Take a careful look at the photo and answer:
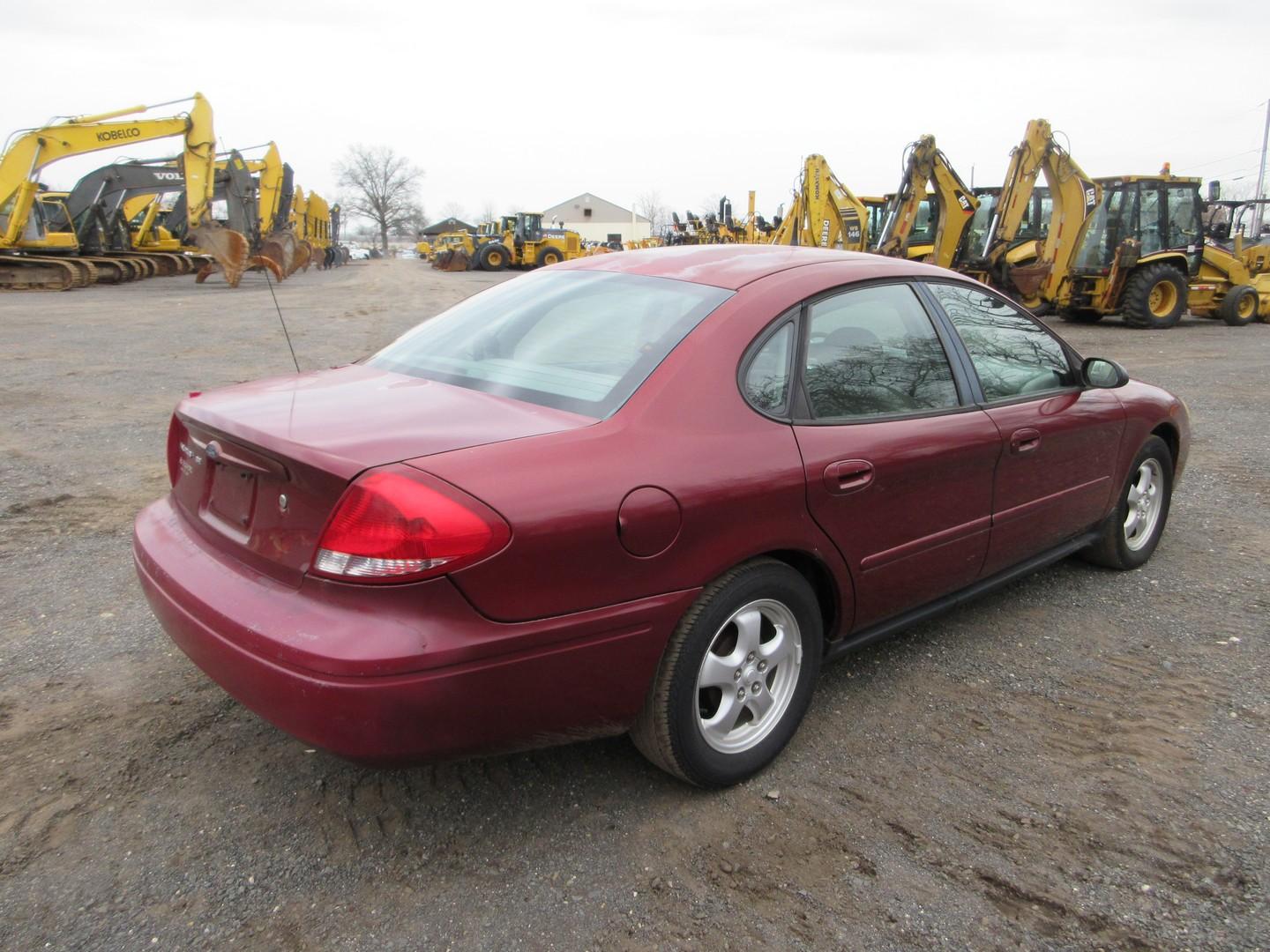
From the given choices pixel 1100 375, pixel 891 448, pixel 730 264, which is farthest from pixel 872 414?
pixel 1100 375

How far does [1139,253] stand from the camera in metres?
15.4

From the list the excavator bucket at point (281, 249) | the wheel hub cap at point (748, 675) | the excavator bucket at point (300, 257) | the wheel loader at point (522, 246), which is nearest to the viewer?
the wheel hub cap at point (748, 675)

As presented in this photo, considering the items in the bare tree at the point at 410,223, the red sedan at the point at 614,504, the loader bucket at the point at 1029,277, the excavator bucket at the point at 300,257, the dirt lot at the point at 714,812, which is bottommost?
the dirt lot at the point at 714,812

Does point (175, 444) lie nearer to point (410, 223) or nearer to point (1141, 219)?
point (1141, 219)

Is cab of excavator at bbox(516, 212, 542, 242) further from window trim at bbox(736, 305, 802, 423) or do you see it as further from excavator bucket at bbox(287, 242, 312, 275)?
window trim at bbox(736, 305, 802, 423)

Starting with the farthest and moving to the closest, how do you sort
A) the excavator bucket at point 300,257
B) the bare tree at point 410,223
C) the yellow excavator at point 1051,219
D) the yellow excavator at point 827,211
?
the bare tree at point 410,223 < the excavator bucket at point 300,257 < the yellow excavator at point 827,211 < the yellow excavator at point 1051,219

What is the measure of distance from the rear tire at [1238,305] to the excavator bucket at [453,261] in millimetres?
34636

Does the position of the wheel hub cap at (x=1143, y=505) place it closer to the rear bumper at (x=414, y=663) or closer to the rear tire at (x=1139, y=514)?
the rear tire at (x=1139, y=514)

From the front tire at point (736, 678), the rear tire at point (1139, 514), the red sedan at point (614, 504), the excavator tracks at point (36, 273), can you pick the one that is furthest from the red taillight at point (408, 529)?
the excavator tracks at point (36, 273)

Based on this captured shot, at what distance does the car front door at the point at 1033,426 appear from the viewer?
338cm

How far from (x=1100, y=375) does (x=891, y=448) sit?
62.3 inches

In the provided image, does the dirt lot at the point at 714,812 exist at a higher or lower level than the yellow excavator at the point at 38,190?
lower

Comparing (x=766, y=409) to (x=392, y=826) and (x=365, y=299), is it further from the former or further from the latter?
(x=365, y=299)

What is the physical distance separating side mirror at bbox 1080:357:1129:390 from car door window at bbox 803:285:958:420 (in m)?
1.00
